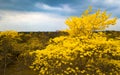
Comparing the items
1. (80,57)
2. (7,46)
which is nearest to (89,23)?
(80,57)

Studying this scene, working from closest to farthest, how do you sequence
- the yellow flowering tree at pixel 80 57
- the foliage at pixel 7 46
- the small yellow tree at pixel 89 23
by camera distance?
the yellow flowering tree at pixel 80 57
the small yellow tree at pixel 89 23
the foliage at pixel 7 46

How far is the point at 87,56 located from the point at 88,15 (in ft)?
30.2

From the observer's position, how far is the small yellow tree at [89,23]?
1076 inches

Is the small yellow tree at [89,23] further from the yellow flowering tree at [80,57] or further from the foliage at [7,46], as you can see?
the foliage at [7,46]

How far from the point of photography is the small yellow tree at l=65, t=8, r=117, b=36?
2733 centimetres

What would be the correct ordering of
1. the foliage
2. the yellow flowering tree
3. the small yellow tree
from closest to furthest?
the yellow flowering tree → the small yellow tree → the foliage

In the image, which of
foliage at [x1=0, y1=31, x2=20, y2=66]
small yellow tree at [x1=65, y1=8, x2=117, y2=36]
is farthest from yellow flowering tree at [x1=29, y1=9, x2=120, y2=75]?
foliage at [x1=0, y1=31, x2=20, y2=66]

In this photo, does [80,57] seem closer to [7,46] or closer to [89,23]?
[89,23]

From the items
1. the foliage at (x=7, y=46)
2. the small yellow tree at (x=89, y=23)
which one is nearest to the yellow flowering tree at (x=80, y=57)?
the small yellow tree at (x=89, y=23)

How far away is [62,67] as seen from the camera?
20.6m

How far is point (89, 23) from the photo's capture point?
27406 mm

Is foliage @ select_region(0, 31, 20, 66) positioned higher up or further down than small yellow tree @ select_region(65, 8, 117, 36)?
further down

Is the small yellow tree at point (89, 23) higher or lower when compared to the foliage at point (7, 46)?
higher

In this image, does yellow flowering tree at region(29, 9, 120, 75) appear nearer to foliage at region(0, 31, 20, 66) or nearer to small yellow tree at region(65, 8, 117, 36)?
small yellow tree at region(65, 8, 117, 36)
